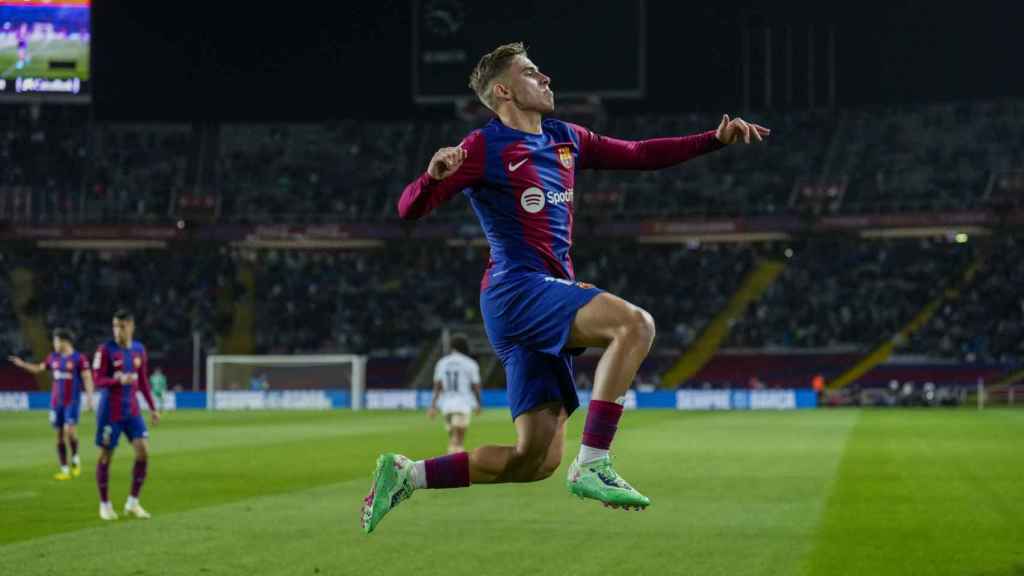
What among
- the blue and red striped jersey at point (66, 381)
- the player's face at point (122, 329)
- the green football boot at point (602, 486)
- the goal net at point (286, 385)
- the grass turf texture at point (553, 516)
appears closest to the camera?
the green football boot at point (602, 486)

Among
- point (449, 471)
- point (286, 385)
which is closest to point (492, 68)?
point (449, 471)

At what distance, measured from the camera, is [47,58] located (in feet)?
150

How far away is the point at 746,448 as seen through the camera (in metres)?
24.6

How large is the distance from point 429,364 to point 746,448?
2959 centimetres

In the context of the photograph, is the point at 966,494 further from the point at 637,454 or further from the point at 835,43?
the point at 835,43

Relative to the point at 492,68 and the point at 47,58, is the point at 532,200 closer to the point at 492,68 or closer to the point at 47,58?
the point at 492,68

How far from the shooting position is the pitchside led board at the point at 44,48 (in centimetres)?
4503

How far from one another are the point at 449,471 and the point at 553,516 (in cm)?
679

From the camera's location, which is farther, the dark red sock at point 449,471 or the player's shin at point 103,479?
the player's shin at point 103,479

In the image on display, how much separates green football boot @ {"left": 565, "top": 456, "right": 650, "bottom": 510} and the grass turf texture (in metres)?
3.76

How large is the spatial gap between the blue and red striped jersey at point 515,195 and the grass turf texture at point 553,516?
148 inches

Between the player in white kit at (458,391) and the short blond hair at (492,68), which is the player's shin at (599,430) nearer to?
the short blond hair at (492,68)

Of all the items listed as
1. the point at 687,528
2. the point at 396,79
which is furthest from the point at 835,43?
the point at 687,528

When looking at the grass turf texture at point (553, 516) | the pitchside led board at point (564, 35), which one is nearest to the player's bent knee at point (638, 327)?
the grass turf texture at point (553, 516)
